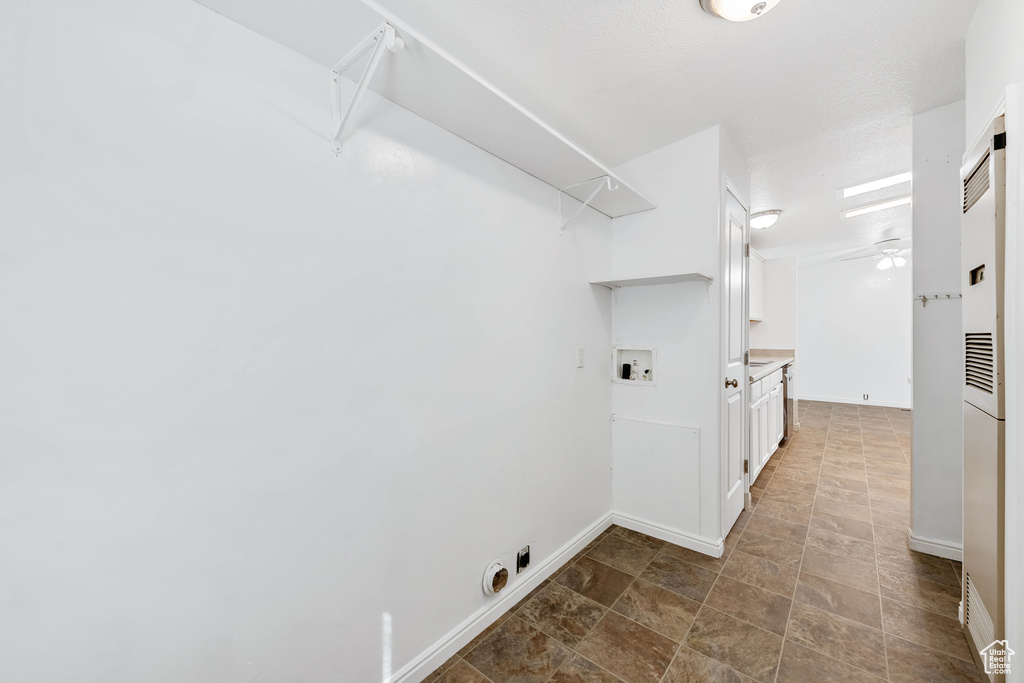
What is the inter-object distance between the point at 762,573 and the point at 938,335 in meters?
1.68

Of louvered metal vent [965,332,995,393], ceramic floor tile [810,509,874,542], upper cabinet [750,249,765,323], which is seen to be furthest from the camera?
upper cabinet [750,249,765,323]

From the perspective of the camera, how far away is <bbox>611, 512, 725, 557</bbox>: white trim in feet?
7.35

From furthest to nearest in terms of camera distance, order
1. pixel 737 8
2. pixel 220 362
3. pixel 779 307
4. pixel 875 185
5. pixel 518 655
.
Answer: pixel 779 307 < pixel 875 185 < pixel 518 655 < pixel 737 8 < pixel 220 362

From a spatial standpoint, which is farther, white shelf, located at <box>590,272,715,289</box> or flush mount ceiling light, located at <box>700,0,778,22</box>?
white shelf, located at <box>590,272,715,289</box>

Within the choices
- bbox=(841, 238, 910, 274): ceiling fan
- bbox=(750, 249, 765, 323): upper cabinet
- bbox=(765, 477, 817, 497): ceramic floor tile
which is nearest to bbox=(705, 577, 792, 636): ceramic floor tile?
bbox=(765, 477, 817, 497): ceramic floor tile

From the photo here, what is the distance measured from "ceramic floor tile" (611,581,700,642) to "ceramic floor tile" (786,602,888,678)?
1.38 ft

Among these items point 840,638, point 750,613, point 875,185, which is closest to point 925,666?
point 840,638

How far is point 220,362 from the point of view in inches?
39.7

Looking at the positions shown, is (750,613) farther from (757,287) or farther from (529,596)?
(757,287)

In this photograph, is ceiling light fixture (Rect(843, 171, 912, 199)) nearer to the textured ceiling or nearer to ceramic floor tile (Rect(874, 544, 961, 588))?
the textured ceiling

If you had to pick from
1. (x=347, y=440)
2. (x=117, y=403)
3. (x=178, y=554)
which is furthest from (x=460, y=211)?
(x=178, y=554)

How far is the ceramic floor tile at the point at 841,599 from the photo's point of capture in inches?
68.8

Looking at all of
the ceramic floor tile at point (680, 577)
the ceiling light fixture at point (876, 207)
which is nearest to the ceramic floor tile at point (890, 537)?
the ceramic floor tile at point (680, 577)

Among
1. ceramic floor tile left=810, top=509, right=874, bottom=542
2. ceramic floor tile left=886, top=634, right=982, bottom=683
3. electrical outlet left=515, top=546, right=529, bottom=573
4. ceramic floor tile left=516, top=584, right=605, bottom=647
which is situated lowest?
ceramic floor tile left=516, top=584, right=605, bottom=647
